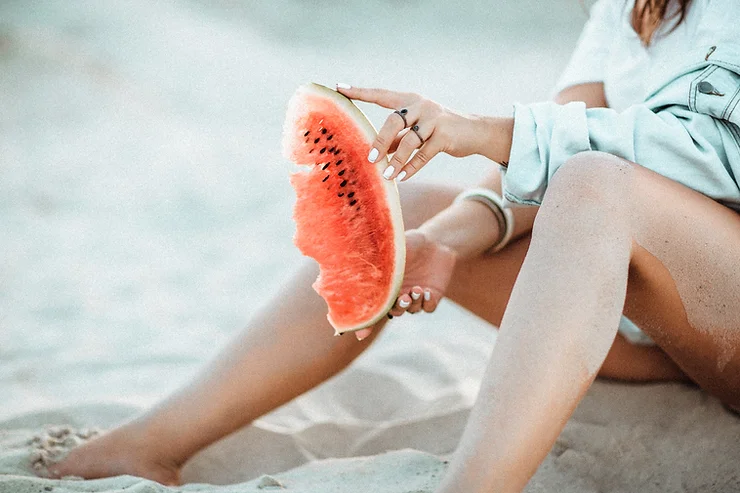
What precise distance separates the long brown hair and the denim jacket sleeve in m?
0.22

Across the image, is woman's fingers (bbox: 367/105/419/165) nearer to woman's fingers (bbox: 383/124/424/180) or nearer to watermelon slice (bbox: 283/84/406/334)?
woman's fingers (bbox: 383/124/424/180)

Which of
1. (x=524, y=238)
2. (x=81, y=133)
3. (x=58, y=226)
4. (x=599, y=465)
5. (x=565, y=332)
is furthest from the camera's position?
(x=81, y=133)

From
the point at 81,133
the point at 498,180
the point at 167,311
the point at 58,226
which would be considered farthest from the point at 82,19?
the point at 498,180

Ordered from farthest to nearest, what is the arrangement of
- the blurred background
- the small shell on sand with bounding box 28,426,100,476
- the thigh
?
the blurred background, the small shell on sand with bounding box 28,426,100,476, the thigh

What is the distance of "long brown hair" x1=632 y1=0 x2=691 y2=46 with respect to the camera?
1.47m

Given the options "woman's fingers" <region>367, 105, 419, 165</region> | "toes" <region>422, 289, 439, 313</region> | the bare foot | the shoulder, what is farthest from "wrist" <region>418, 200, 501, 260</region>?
the bare foot

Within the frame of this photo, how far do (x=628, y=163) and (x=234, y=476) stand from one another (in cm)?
115

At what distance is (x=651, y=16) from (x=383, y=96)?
68 centimetres

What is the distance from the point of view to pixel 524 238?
174cm

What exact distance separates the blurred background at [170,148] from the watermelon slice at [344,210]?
45 centimetres

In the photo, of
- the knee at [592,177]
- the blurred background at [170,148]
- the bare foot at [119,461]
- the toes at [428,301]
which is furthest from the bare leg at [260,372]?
the knee at [592,177]

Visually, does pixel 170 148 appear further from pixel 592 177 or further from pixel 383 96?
pixel 592 177

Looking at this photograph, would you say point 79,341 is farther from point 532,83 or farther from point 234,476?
point 532,83

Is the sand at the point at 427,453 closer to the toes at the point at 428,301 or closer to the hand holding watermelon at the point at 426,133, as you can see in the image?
the toes at the point at 428,301
